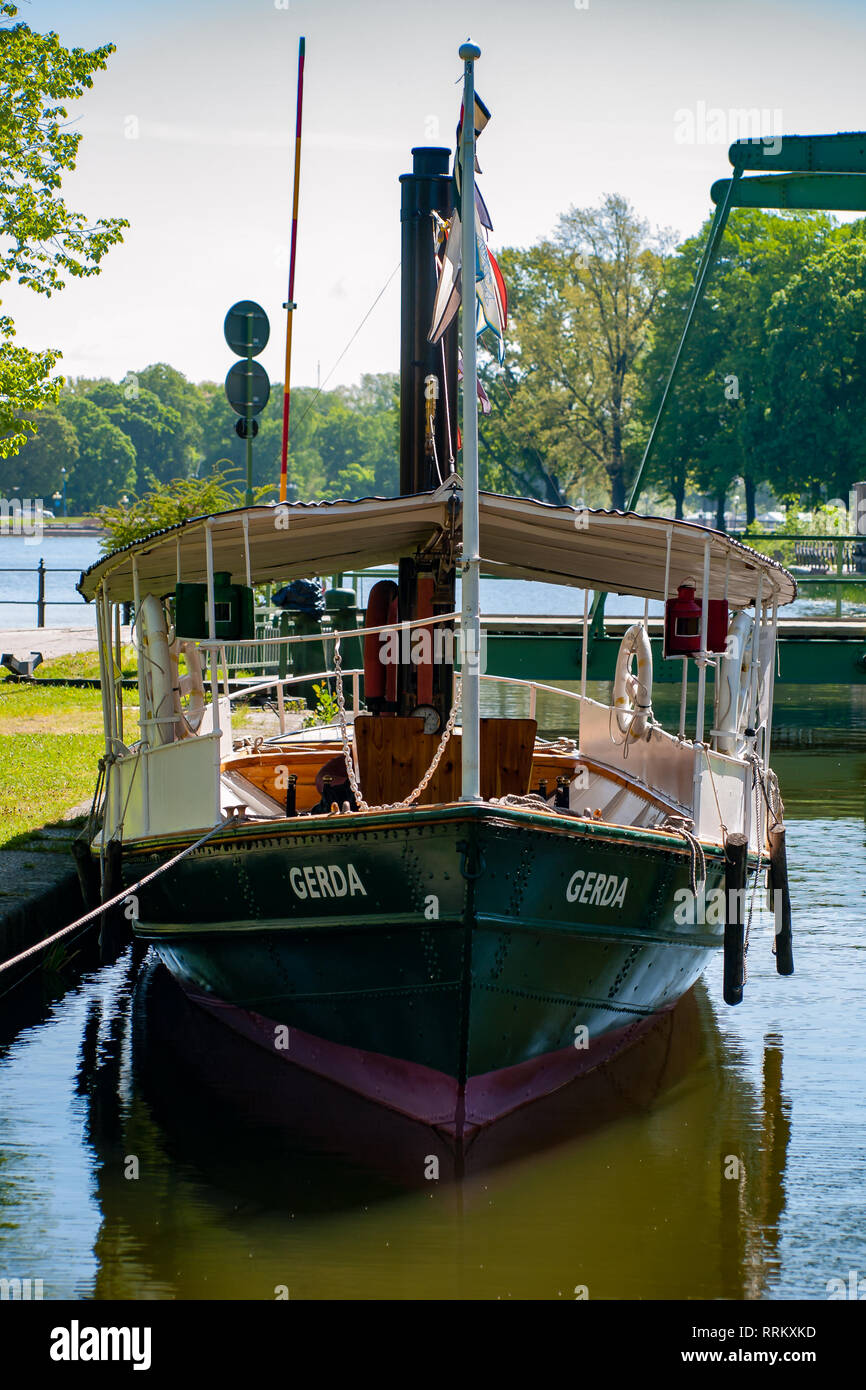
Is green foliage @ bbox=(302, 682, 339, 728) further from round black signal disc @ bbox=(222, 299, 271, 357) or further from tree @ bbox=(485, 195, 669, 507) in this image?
tree @ bbox=(485, 195, 669, 507)

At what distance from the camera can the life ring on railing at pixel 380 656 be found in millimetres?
11031

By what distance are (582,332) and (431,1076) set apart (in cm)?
5694

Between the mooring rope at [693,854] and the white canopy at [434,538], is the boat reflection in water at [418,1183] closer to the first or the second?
the mooring rope at [693,854]

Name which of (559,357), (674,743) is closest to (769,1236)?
(674,743)

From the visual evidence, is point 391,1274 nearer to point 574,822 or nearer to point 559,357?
point 574,822

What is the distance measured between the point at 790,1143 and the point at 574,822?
8.14ft

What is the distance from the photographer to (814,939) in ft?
42.5

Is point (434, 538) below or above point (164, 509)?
below

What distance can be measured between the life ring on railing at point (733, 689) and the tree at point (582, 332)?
51794mm

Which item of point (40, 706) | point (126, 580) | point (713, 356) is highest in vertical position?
point (713, 356)

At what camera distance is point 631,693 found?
38.2 feet

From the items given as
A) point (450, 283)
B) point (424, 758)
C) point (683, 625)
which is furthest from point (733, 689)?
point (450, 283)

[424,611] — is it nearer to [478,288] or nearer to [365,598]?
[478,288]

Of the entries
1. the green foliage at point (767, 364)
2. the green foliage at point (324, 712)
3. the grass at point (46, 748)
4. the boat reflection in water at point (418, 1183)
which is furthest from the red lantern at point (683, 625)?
the green foliage at point (767, 364)
